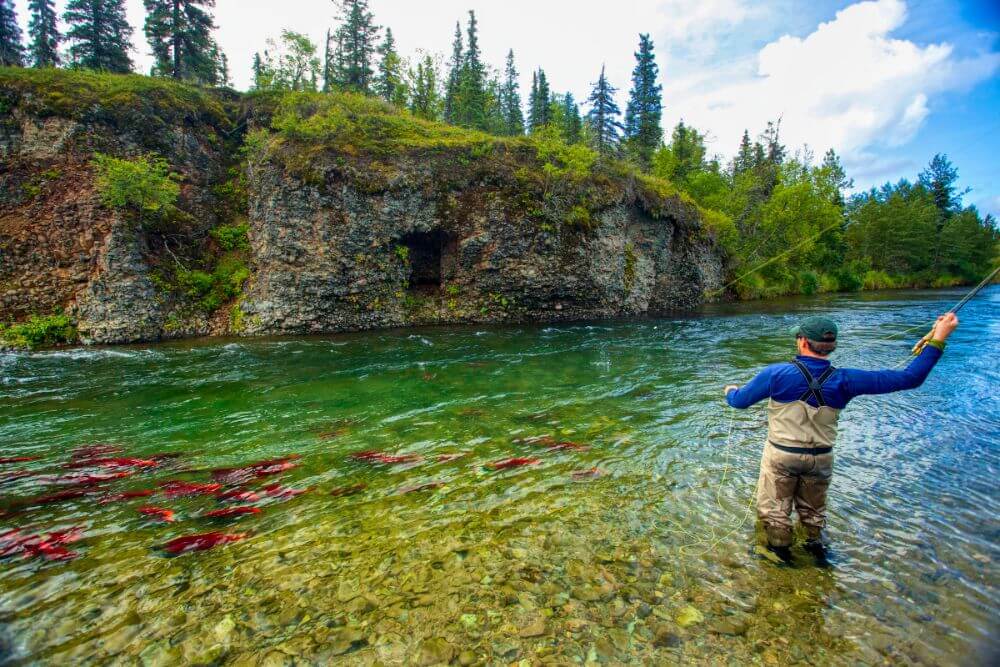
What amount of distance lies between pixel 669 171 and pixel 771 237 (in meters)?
11.5

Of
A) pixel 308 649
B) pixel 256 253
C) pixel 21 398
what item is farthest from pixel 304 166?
pixel 308 649

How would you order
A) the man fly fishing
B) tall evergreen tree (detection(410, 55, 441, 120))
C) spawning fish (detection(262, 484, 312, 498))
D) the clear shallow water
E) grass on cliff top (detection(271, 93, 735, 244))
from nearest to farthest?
the clear shallow water, the man fly fishing, spawning fish (detection(262, 484, 312, 498)), grass on cliff top (detection(271, 93, 735, 244)), tall evergreen tree (detection(410, 55, 441, 120))

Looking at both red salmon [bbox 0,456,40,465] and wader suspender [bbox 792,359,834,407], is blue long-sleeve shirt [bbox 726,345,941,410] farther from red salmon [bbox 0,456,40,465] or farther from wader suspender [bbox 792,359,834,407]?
red salmon [bbox 0,456,40,465]

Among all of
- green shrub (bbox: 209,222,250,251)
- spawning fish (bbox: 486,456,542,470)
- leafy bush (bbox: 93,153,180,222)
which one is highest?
leafy bush (bbox: 93,153,180,222)

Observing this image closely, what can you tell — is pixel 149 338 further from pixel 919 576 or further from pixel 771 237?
pixel 771 237

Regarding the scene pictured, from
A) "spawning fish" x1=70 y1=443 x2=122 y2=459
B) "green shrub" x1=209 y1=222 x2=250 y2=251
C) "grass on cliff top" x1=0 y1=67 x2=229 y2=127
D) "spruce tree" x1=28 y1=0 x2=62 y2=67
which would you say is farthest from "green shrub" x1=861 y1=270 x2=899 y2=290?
"spruce tree" x1=28 y1=0 x2=62 y2=67

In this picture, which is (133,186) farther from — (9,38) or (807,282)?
(807,282)

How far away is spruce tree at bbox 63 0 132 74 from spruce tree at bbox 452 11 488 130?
3074 cm

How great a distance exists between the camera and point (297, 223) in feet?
63.3

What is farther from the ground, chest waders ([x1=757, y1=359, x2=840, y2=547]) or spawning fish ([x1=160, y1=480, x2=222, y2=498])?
chest waders ([x1=757, y1=359, x2=840, y2=547])

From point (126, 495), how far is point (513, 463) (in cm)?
534

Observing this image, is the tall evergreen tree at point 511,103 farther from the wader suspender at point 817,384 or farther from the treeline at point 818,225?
the wader suspender at point 817,384

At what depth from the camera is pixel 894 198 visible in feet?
191

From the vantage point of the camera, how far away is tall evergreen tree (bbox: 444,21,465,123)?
50.8m
